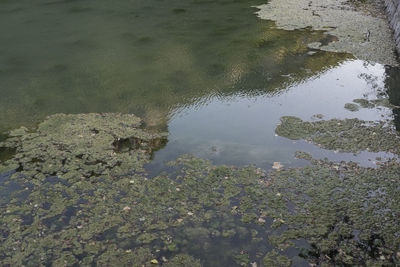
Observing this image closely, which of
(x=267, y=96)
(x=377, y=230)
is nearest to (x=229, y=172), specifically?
(x=377, y=230)

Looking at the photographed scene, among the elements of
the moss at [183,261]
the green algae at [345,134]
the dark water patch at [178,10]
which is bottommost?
the moss at [183,261]

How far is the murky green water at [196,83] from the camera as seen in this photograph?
17.5ft

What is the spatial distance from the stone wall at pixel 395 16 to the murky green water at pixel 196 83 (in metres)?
1.42

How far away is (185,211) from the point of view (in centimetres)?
432

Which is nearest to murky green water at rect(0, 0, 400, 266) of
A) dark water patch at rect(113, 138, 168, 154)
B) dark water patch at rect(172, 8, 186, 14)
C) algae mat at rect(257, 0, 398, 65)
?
dark water patch at rect(113, 138, 168, 154)

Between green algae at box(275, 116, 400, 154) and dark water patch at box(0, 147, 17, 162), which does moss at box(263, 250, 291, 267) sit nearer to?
green algae at box(275, 116, 400, 154)

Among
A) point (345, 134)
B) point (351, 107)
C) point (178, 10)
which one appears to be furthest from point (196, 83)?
point (178, 10)

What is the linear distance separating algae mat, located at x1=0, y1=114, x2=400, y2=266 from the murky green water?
0.07 meters

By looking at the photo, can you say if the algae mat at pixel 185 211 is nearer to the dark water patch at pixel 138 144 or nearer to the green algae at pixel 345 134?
the dark water patch at pixel 138 144

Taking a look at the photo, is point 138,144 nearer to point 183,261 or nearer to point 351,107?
point 183,261

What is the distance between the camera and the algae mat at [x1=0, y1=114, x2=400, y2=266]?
12.4 ft

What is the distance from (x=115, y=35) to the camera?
10.3 m

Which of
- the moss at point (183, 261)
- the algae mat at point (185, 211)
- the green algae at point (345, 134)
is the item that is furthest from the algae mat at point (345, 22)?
the moss at point (183, 261)

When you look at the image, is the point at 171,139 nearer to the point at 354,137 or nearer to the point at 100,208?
the point at 100,208
